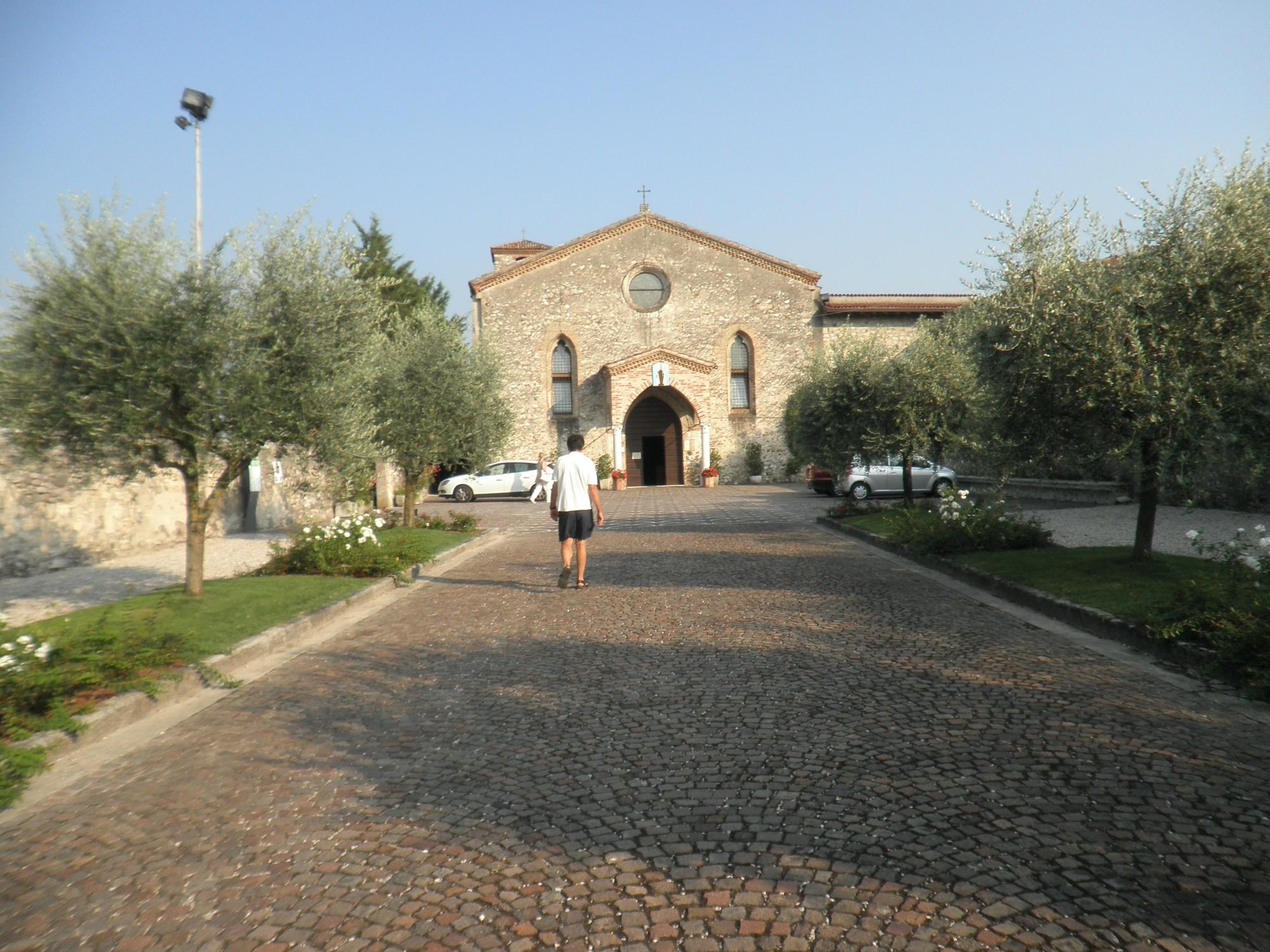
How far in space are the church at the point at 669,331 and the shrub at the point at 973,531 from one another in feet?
96.8

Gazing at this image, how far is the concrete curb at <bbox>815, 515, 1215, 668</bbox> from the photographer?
6.84 meters

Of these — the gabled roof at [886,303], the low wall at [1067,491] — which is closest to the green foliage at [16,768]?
the low wall at [1067,491]

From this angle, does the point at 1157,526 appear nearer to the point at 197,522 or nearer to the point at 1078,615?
the point at 1078,615

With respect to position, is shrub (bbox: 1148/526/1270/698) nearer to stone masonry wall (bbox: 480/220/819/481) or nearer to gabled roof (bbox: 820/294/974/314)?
stone masonry wall (bbox: 480/220/819/481)

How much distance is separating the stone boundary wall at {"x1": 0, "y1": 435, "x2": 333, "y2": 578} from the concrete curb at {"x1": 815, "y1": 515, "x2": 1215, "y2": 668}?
306 inches

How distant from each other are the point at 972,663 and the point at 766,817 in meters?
3.52

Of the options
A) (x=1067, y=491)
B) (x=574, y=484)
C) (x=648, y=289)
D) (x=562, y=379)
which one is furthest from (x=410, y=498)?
(x=648, y=289)

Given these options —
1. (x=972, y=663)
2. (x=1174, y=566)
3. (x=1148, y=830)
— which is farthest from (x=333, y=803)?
(x=1174, y=566)

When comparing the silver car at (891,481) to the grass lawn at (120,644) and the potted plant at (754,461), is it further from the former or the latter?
the grass lawn at (120,644)

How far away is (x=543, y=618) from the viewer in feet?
30.8

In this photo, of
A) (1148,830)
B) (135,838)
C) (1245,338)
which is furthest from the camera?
(1245,338)

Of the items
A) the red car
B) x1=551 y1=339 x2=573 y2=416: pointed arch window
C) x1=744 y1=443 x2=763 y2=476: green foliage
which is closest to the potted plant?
x1=744 y1=443 x2=763 y2=476: green foliage

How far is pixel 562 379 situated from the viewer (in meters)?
45.2

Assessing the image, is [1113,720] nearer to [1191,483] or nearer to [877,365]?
[1191,483]
